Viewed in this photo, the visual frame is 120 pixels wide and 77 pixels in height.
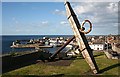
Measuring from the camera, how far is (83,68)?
21.9 m

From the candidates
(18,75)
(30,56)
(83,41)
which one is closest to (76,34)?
(83,41)

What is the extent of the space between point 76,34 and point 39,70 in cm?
520

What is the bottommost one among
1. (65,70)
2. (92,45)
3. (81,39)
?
(65,70)

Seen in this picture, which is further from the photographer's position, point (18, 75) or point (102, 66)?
point (102, 66)

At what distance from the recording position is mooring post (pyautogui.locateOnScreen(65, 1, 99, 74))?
2049 cm

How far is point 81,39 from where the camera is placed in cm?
2119

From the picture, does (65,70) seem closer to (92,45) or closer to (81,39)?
(81,39)

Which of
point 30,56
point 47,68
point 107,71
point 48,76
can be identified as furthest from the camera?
point 30,56

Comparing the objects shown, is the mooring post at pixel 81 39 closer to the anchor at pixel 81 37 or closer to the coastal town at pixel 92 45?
the anchor at pixel 81 37

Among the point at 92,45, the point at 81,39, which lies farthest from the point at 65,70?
the point at 92,45

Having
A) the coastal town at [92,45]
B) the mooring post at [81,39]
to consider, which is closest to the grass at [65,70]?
the mooring post at [81,39]

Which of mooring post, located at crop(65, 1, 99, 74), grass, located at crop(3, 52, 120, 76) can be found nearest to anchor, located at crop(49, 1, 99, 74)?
mooring post, located at crop(65, 1, 99, 74)

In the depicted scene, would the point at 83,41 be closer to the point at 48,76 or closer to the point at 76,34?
the point at 76,34

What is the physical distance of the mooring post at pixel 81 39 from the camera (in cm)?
2049
